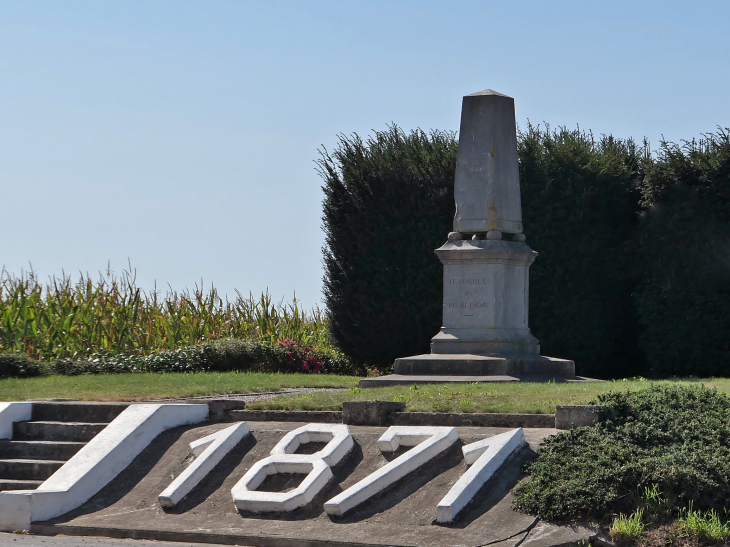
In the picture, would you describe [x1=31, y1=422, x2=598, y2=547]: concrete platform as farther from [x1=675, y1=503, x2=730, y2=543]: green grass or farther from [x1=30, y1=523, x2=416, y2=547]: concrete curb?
[x1=675, y1=503, x2=730, y2=543]: green grass

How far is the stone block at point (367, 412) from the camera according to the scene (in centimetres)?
973

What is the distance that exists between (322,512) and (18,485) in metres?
3.33

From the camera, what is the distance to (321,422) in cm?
1007

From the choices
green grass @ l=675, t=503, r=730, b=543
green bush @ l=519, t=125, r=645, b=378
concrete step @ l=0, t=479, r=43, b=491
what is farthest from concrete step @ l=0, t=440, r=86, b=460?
green bush @ l=519, t=125, r=645, b=378

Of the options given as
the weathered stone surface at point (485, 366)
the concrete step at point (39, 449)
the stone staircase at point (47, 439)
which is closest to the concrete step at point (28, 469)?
the stone staircase at point (47, 439)

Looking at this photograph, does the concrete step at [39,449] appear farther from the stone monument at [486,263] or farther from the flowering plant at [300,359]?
the flowering plant at [300,359]

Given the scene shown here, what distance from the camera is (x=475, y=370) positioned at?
14.7 m

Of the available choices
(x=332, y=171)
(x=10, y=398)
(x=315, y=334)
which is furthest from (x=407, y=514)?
(x=315, y=334)

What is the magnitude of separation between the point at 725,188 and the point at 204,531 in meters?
13.5

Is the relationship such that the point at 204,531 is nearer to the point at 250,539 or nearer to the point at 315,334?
the point at 250,539

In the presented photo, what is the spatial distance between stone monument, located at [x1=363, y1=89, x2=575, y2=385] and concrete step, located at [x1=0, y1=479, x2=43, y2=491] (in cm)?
623

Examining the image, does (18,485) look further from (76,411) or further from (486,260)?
(486,260)

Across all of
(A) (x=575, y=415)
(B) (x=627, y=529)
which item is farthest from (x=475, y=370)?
(B) (x=627, y=529)

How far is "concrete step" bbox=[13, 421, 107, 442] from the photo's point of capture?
10438 mm
